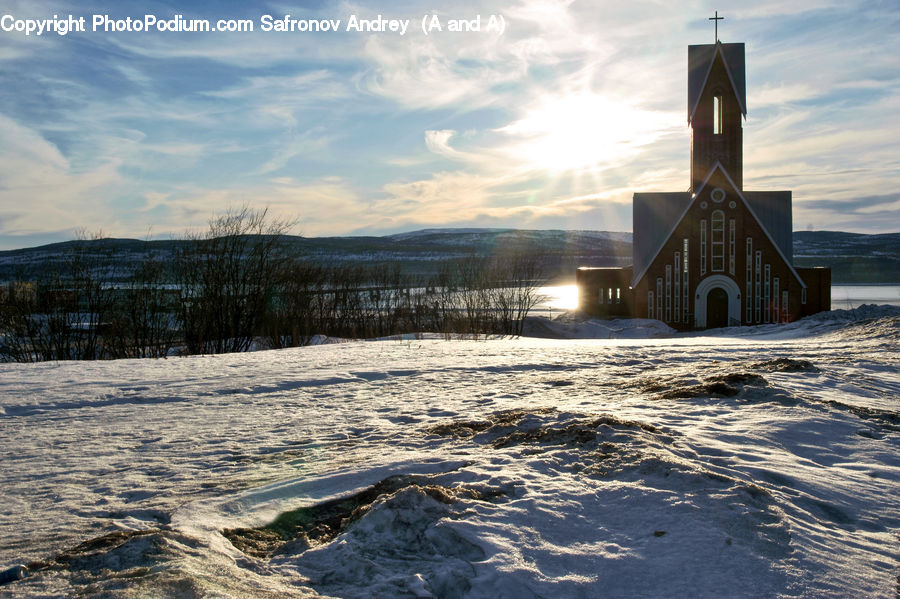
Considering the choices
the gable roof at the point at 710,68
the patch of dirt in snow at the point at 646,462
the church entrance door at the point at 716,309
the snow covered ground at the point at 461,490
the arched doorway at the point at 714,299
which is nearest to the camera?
the snow covered ground at the point at 461,490

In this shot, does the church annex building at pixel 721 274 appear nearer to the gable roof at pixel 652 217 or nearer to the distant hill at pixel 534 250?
the gable roof at pixel 652 217

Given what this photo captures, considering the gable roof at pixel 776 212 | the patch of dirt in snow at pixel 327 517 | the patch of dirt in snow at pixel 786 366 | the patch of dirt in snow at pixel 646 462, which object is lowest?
the patch of dirt in snow at pixel 327 517

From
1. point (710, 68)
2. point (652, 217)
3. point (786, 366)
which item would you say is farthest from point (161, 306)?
point (710, 68)

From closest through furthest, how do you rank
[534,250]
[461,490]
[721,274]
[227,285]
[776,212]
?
[461,490] → [227,285] → [721,274] → [776,212] → [534,250]

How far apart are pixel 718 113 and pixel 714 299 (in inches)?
500

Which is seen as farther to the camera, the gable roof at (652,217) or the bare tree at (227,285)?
the gable roof at (652,217)

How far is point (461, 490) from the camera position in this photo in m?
4.00

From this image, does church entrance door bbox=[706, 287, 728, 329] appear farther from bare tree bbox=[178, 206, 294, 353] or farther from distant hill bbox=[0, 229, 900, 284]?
distant hill bbox=[0, 229, 900, 284]

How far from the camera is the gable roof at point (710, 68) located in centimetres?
3791

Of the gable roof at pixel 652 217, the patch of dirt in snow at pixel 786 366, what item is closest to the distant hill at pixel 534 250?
the gable roof at pixel 652 217

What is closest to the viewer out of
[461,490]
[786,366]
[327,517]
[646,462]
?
[327,517]

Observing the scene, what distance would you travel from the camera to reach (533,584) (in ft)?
9.78

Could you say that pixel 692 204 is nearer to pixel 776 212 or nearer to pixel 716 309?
pixel 716 309

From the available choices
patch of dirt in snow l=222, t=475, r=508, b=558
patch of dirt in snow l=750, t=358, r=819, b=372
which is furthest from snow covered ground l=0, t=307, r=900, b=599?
patch of dirt in snow l=750, t=358, r=819, b=372
